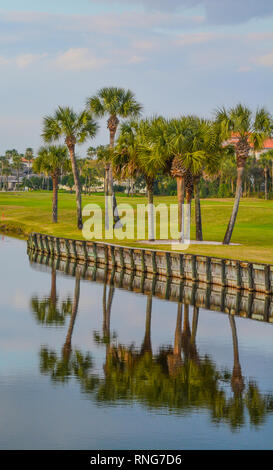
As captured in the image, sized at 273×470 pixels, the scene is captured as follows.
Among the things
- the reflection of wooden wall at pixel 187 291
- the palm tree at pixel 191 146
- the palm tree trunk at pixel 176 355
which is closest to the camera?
the palm tree trunk at pixel 176 355

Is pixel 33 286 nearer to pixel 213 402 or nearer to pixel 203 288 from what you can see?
pixel 203 288

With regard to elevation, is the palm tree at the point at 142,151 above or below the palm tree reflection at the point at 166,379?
above

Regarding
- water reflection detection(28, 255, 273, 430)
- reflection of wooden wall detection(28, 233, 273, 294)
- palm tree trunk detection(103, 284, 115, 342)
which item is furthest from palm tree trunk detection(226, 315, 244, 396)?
reflection of wooden wall detection(28, 233, 273, 294)

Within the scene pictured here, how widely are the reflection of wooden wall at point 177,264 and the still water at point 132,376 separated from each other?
4.92m

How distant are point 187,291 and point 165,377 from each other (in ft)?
62.7

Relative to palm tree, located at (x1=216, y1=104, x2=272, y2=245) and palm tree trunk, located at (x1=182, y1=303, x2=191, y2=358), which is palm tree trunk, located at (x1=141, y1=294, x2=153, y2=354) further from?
palm tree, located at (x1=216, y1=104, x2=272, y2=245)

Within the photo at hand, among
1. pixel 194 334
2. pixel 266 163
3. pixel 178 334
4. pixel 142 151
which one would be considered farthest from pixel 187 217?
pixel 266 163

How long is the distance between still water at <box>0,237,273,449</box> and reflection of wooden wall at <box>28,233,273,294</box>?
492 centimetres

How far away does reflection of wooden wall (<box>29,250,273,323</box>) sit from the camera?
37625 millimetres

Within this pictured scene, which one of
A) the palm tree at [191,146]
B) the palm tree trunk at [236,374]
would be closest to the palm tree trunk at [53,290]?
the palm tree at [191,146]

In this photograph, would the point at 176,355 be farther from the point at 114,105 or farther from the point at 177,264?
the point at 114,105

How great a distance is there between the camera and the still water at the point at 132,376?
1902 centimetres

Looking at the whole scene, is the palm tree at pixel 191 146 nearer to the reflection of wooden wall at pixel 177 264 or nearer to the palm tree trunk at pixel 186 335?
the reflection of wooden wall at pixel 177 264
